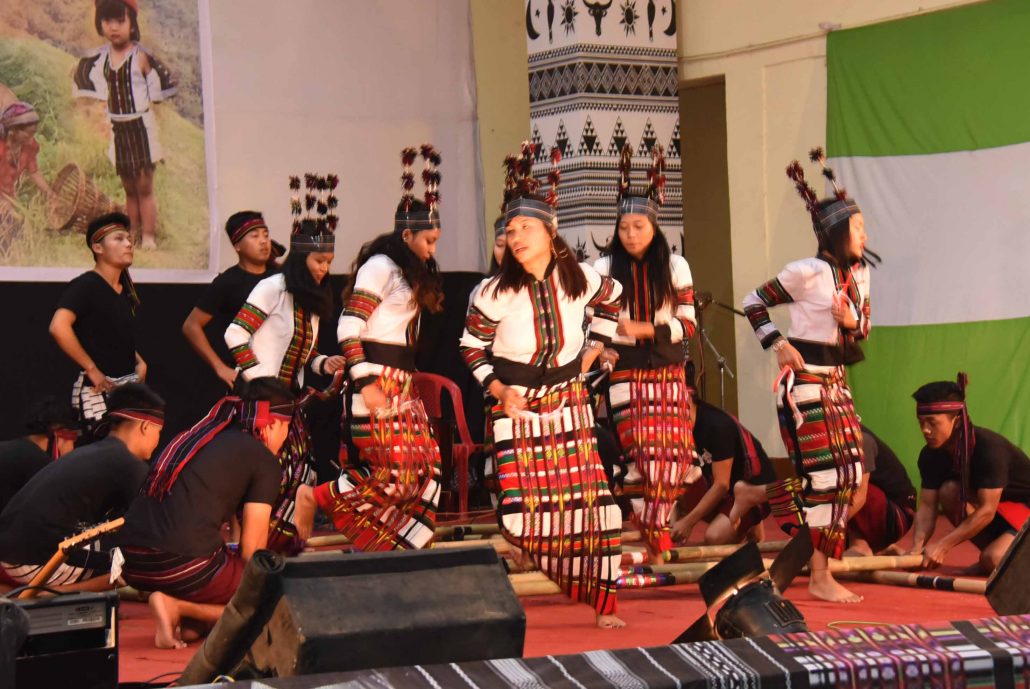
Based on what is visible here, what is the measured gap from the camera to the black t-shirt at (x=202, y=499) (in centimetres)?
460

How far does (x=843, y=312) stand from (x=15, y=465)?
3.22 metres

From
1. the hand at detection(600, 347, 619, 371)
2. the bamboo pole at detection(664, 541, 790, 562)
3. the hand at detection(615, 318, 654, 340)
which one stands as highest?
the hand at detection(615, 318, 654, 340)

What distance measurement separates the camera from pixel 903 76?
8.27 metres

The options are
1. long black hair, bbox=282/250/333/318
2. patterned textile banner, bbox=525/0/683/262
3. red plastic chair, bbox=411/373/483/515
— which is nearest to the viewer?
long black hair, bbox=282/250/333/318

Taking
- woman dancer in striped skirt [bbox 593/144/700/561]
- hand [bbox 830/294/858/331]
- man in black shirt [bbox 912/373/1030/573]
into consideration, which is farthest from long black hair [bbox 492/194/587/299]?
man in black shirt [bbox 912/373/1030/573]

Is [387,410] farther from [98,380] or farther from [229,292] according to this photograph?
[98,380]

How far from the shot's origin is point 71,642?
2893mm

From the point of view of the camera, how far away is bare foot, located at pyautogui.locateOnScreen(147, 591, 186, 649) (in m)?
4.52

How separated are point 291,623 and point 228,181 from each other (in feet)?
20.4

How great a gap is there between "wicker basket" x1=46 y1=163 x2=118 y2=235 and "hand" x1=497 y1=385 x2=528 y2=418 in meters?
3.68

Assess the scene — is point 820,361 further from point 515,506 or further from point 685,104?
point 685,104

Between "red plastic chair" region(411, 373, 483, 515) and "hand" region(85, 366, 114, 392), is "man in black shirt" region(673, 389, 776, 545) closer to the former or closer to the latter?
"red plastic chair" region(411, 373, 483, 515)

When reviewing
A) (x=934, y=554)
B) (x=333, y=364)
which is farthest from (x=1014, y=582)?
(x=333, y=364)

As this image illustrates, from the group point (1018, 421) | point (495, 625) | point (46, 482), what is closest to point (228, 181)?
point (46, 482)
